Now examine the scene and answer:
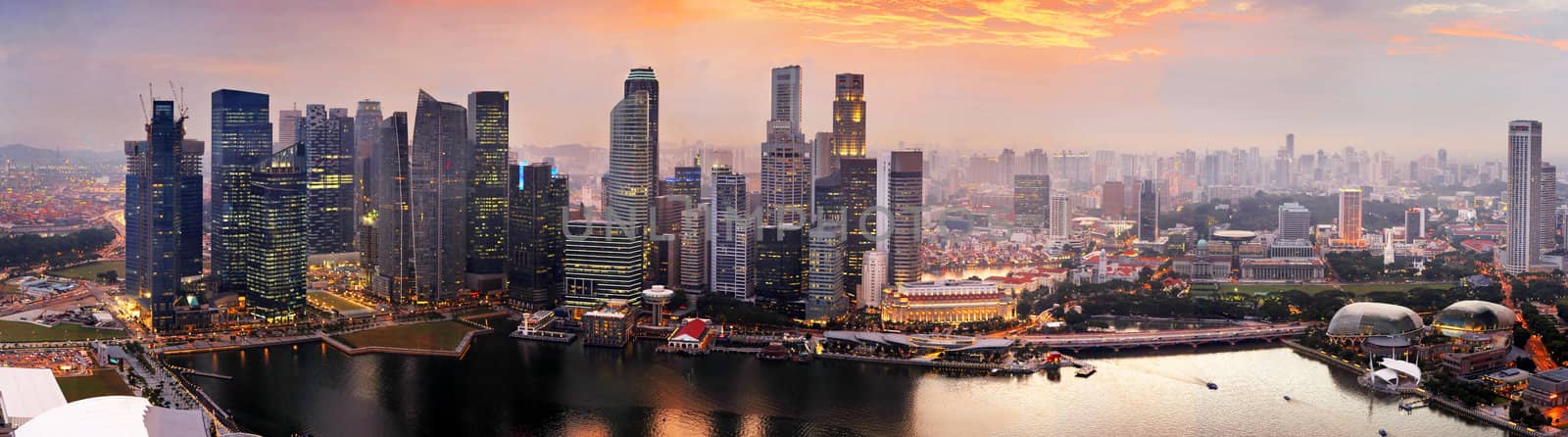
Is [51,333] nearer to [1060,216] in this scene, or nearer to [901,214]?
[901,214]

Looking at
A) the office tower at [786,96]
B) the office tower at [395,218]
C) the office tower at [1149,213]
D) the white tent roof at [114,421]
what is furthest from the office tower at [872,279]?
the office tower at [1149,213]

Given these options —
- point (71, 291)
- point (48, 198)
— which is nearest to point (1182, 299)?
point (71, 291)

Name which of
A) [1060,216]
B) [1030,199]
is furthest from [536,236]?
[1030,199]

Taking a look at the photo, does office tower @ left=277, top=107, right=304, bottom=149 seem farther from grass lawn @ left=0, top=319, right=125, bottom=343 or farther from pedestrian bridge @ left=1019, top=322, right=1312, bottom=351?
pedestrian bridge @ left=1019, top=322, right=1312, bottom=351

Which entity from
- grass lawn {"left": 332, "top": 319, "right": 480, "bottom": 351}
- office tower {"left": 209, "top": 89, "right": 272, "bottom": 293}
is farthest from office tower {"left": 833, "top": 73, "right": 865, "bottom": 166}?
office tower {"left": 209, "top": 89, "right": 272, "bottom": 293}

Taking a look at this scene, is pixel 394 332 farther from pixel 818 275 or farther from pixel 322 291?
pixel 818 275

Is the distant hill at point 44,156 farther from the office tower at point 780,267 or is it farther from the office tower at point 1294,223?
the office tower at point 1294,223
